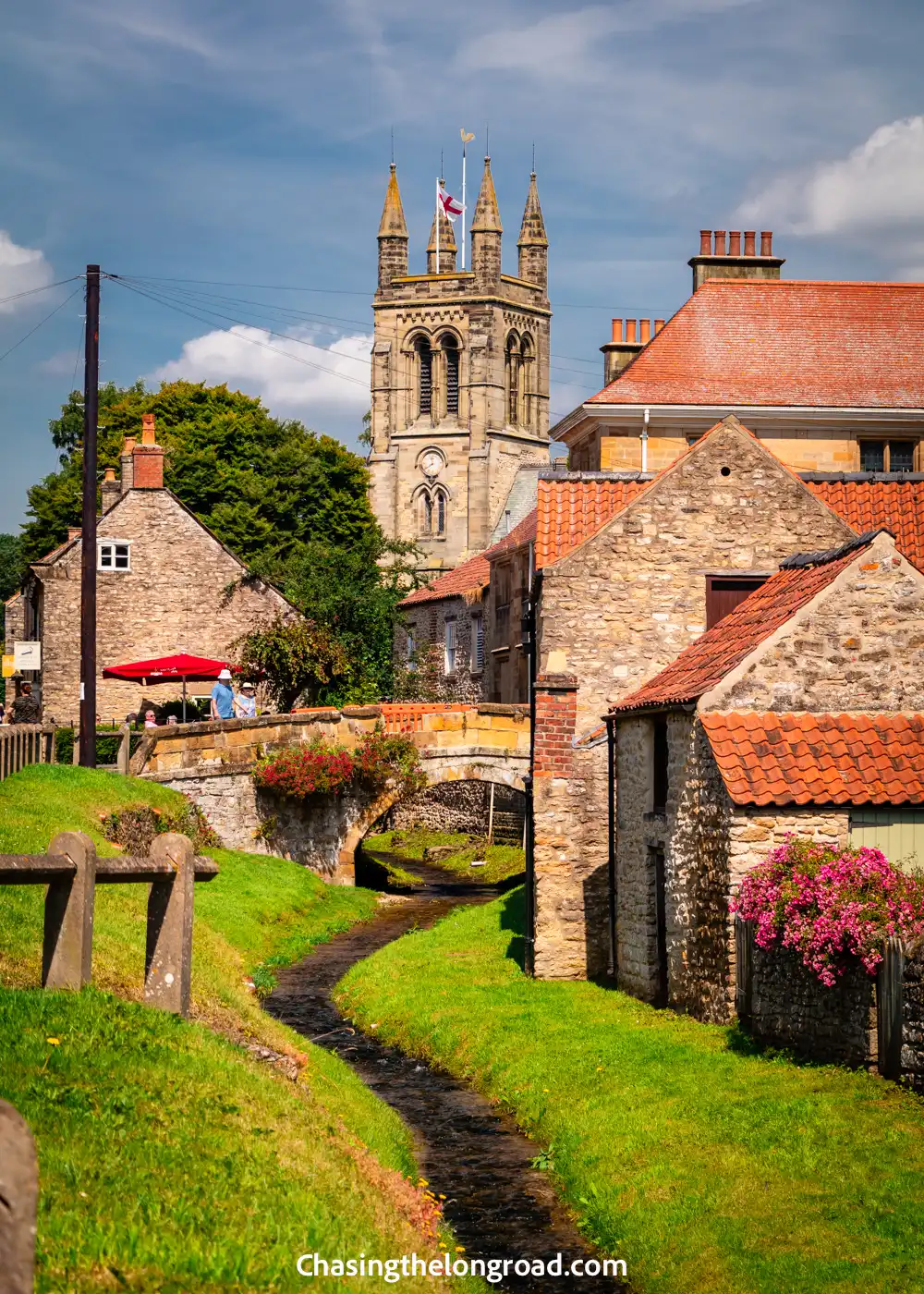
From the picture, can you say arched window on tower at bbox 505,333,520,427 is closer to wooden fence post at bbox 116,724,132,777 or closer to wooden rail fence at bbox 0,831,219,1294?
wooden fence post at bbox 116,724,132,777

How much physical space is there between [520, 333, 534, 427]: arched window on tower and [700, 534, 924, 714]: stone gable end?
81688 mm

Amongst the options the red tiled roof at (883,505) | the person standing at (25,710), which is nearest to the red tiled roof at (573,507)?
the red tiled roof at (883,505)

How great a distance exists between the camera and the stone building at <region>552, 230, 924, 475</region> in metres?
40.5

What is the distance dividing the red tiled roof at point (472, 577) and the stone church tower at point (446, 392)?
116ft

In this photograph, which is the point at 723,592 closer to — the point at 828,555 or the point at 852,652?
the point at 828,555

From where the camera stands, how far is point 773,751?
17672 millimetres

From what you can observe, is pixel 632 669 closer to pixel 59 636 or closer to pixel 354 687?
pixel 354 687

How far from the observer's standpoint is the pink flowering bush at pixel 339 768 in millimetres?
35906

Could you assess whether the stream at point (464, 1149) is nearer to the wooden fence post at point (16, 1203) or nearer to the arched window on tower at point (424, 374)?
the wooden fence post at point (16, 1203)

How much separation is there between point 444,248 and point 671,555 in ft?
268

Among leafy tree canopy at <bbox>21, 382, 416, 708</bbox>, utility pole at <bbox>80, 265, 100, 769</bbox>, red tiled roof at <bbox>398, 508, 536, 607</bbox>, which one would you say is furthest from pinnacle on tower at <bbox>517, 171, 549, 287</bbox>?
utility pole at <bbox>80, 265, 100, 769</bbox>

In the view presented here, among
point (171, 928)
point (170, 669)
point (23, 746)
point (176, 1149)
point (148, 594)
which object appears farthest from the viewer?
point (148, 594)

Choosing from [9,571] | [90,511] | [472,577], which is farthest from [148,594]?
[9,571]

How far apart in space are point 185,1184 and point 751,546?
1714cm
